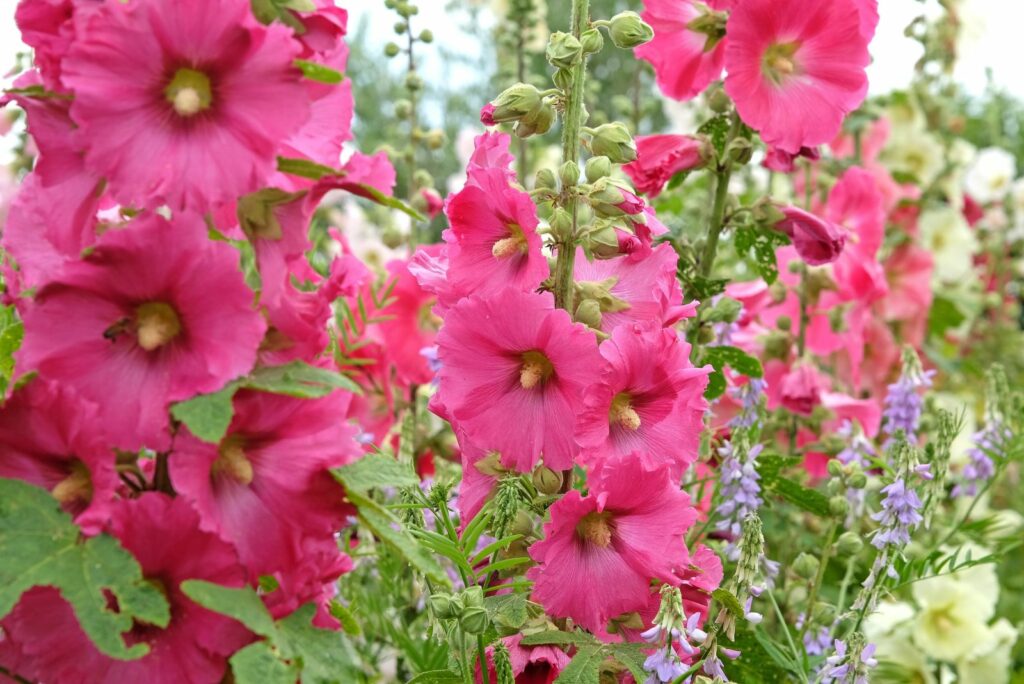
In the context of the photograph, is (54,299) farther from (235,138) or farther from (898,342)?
(898,342)

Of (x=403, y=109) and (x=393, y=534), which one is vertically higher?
(x=393, y=534)

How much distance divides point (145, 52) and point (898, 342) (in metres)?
1.85

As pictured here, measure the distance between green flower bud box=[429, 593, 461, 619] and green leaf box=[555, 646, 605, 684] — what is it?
0.08 metres

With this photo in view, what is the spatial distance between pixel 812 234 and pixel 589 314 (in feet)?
1.30

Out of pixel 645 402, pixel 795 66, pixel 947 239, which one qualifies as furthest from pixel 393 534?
pixel 947 239

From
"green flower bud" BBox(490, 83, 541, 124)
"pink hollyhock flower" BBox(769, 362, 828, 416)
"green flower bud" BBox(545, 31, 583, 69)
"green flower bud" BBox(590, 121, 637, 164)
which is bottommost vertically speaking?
"pink hollyhock flower" BBox(769, 362, 828, 416)

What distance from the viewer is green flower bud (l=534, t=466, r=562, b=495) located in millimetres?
829

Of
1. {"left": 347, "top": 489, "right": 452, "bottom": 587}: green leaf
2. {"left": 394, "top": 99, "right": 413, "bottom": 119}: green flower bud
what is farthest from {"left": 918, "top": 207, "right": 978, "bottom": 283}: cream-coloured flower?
{"left": 347, "top": 489, "right": 452, "bottom": 587}: green leaf

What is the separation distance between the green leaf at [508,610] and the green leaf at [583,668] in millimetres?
46

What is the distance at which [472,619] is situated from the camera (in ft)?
2.32

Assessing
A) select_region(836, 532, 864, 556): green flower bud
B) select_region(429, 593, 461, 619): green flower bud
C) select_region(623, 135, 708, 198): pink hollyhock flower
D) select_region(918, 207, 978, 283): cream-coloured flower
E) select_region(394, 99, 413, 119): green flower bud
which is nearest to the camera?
select_region(429, 593, 461, 619): green flower bud

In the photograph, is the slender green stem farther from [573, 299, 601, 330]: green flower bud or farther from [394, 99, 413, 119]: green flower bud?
[394, 99, 413, 119]: green flower bud

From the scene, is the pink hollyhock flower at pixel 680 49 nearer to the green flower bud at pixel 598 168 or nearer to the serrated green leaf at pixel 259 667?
the green flower bud at pixel 598 168

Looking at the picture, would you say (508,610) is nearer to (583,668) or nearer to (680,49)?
(583,668)
